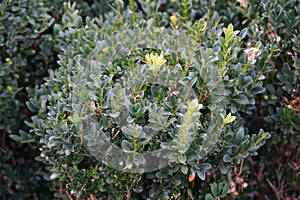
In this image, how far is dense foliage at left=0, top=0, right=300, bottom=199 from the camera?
2.44 m

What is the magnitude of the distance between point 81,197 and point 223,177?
2.57 ft

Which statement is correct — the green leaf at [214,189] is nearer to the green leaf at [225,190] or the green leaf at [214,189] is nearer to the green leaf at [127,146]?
the green leaf at [225,190]

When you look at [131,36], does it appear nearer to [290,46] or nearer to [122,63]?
[122,63]

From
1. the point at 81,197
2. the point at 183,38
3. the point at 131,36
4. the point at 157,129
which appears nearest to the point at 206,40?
the point at 183,38

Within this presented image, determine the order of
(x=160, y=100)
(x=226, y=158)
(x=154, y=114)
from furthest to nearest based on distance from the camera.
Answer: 1. (x=226, y=158)
2. (x=160, y=100)
3. (x=154, y=114)

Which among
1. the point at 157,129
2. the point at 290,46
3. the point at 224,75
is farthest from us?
the point at 290,46

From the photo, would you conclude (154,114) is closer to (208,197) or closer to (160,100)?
(160,100)

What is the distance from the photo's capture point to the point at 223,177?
2828 mm

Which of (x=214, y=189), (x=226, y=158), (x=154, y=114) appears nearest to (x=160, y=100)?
(x=154, y=114)

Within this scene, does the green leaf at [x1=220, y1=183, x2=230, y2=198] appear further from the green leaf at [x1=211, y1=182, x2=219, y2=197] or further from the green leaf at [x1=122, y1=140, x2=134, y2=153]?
the green leaf at [x1=122, y1=140, x2=134, y2=153]

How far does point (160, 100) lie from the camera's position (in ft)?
8.05

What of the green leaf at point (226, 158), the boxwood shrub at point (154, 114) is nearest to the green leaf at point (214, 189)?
the boxwood shrub at point (154, 114)

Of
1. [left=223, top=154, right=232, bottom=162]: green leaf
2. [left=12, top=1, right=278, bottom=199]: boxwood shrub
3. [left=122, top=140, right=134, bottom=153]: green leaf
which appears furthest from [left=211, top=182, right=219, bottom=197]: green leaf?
[left=122, top=140, right=134, bottom=153]: green leaf

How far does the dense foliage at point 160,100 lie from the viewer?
7.99ft
